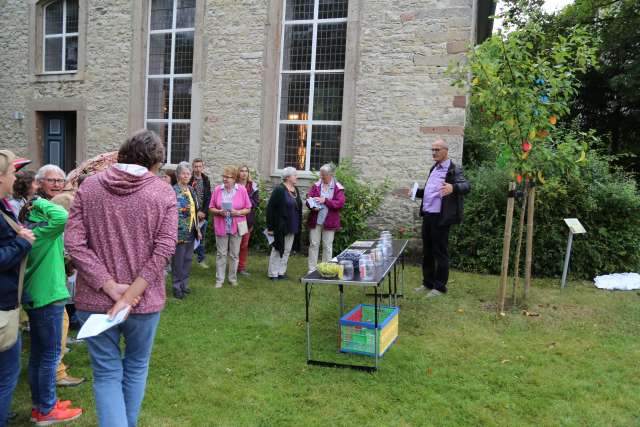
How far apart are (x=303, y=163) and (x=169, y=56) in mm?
4056

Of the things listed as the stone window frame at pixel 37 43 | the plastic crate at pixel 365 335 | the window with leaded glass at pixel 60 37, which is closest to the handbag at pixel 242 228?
the plastic crate at pixel 365 335

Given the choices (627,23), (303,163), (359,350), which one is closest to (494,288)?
(359,350)

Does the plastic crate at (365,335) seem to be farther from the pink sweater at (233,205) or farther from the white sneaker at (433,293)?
the pink sweater at (233,205)

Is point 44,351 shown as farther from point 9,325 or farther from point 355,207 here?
point 355,207

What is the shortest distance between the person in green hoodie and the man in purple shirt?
4.33 m

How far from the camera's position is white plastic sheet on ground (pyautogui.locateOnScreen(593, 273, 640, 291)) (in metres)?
7.33

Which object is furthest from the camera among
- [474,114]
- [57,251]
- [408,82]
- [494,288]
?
[474,114]

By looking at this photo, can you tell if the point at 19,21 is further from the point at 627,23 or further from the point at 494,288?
the point at 627,23

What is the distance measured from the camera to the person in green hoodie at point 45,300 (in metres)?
3.02

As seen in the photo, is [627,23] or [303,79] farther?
[627,23]

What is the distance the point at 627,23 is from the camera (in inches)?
580

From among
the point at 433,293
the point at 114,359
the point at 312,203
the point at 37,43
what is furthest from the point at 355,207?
the point at 37,43

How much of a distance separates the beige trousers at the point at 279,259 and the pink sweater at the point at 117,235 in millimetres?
4990

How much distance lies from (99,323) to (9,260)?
2.19ft
